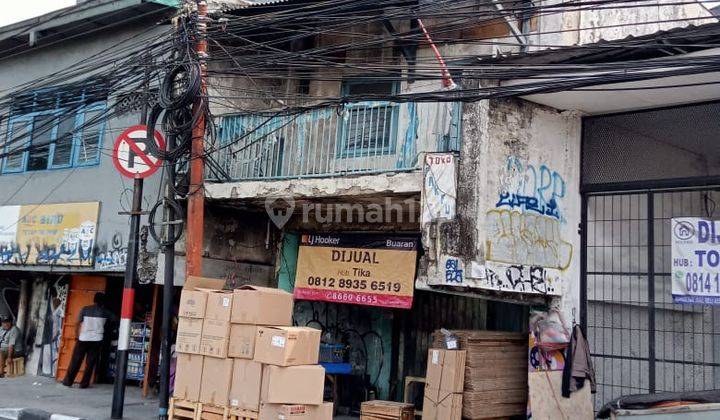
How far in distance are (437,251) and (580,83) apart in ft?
8.04

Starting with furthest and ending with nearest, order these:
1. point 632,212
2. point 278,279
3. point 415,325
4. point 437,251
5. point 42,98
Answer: point 42,98
point 278,279
point 415,325
point 632,212
point 437,251

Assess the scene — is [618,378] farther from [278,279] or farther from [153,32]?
[153,32]

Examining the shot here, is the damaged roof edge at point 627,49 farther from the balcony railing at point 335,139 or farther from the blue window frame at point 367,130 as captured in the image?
the blue window frame at point 367,130

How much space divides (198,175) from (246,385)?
2841 millimetres

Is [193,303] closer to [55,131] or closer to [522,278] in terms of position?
[522,278]

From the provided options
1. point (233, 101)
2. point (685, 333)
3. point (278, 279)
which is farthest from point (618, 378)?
point (233, 101)

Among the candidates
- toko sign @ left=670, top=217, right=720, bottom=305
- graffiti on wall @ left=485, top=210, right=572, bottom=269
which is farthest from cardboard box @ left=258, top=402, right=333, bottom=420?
toko sign @ left=670, top=217, right=720, bottom=305

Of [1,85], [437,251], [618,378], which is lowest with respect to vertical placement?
[618,378]

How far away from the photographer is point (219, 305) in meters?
8.87

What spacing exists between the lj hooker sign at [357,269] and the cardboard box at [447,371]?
1.05 meters

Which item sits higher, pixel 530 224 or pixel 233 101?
pixel 233 101

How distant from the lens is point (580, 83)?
7500 millimetres

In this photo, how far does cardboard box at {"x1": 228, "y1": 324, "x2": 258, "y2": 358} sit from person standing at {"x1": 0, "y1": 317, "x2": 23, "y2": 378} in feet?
26.8

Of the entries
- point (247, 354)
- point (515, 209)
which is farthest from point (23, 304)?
point (515, 209)
